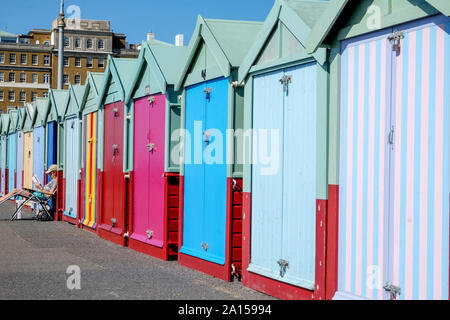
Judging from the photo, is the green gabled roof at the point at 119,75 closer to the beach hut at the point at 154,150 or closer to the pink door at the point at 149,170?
the beach hut at the point at 154,150

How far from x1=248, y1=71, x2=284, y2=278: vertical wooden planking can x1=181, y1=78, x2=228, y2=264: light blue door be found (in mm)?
826

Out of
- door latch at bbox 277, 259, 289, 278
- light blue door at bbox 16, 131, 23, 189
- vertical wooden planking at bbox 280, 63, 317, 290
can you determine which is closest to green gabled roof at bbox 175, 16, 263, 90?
vertical wooden planking at bbox 280, 63, 317, 290

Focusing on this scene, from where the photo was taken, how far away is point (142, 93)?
484 inches

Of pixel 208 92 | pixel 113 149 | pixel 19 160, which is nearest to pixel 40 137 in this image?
pixel 19 160

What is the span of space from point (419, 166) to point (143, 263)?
577 centimetres

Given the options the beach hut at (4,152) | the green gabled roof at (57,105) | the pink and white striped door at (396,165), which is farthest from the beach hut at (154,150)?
the beach hut at (4,152)

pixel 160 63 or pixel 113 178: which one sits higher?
pixel 160 63

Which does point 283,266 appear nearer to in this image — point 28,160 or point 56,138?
point 56,138

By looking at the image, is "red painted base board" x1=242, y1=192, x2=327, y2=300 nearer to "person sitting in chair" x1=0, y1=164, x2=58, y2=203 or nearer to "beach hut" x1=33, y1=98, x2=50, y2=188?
"person sitting in chair" x1=0, y1=164, x2=58, y2=203

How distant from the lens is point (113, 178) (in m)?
14.0

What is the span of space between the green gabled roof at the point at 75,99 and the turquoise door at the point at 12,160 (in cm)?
882

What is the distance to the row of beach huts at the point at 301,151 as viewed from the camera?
5.56 m
